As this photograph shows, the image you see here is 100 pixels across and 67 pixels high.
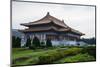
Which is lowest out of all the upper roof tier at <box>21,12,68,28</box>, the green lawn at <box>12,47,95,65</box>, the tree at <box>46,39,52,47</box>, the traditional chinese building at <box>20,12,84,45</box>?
the green lawn at <box>12,47,95,65</box>

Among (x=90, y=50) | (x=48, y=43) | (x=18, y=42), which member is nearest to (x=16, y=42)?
(x=18, y=42)

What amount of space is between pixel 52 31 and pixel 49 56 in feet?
1.06

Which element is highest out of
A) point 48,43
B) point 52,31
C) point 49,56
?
point 52,31

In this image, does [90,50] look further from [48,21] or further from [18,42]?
[18,42]

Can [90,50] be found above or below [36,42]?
below

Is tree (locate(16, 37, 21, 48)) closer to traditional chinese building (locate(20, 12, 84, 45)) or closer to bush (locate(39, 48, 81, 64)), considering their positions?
traditional chinese building (locate(20, 12, 84, 45))

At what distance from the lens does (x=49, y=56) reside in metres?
2.48

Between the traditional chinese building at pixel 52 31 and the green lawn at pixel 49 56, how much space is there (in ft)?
0.35

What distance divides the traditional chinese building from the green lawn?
0.11m

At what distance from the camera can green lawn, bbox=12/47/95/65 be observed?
2.35 m

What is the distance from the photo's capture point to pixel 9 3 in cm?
Answer: 231

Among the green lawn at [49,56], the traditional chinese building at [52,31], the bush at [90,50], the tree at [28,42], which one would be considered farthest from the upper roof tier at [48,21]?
the bush at [90,50]

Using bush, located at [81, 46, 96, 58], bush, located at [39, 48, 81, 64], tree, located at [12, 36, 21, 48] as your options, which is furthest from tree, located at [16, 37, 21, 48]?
bush, located at [81, 46, 96, 58]

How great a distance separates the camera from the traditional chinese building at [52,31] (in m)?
2.43
